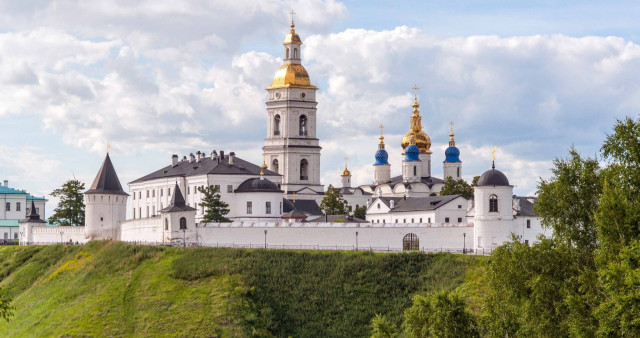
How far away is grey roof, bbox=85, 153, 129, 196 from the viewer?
79.7 metres

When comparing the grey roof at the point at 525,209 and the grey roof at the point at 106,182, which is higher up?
the grey roof at the point at 106,182

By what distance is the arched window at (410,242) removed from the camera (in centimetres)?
6644

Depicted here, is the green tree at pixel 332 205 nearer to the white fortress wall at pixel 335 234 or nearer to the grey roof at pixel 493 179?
the white fortress wall at pixel 335 234

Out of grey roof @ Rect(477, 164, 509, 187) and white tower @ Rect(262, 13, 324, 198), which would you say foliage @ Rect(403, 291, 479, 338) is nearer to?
grey roof @ Rect(477, 164, 509, 187)

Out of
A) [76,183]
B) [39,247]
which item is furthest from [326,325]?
[76,183]

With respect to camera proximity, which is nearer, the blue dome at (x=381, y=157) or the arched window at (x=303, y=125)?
the arched window at (x=303, y=125)

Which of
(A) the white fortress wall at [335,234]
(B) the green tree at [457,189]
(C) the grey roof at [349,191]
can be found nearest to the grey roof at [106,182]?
(A) the white fortress wall at [335,234]

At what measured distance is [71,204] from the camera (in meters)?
89.3

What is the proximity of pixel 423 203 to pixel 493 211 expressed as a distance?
23.5m

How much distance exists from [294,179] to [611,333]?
2911 inches

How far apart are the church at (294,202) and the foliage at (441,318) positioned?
473 inches

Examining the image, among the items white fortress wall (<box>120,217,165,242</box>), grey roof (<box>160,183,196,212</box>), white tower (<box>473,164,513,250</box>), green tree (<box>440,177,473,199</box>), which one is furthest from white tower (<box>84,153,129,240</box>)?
green tree (<box>440,177,473,199</box>)

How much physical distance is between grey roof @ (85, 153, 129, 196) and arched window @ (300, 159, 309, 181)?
27.3m

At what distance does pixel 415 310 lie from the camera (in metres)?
38.5
